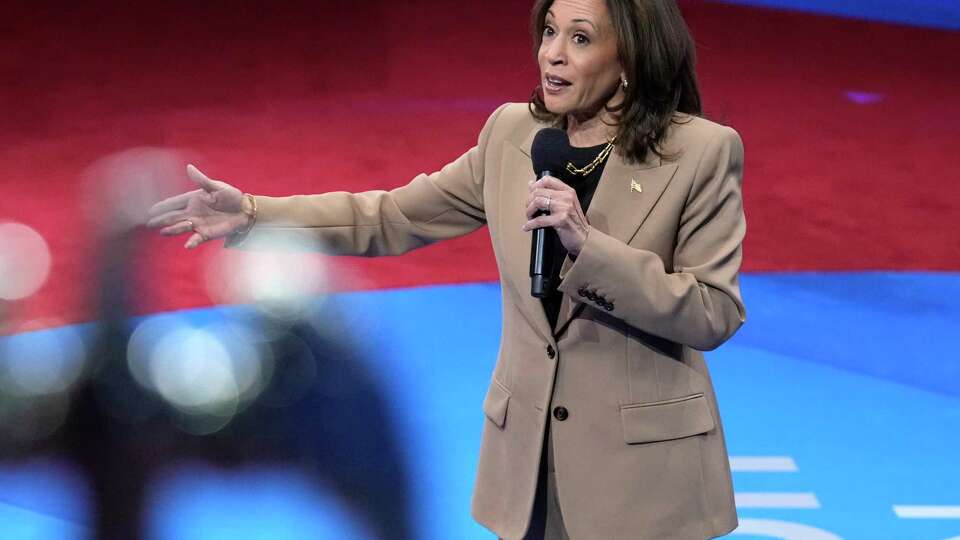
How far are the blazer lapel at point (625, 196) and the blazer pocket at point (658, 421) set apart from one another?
0.57 ft

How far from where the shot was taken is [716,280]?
1.74m

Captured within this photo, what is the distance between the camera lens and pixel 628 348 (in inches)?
71.8

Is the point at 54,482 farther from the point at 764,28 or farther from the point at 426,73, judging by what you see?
the point at 764,28

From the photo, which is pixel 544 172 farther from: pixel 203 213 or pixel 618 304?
pixel 203 213

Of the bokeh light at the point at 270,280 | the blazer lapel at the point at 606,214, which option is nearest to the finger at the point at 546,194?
the blazer lapel at the point at 606,214

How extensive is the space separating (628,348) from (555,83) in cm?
42

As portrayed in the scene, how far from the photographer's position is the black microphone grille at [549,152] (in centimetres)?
172

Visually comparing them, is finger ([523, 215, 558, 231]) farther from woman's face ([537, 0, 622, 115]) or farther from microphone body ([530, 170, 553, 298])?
woman's face ([537, 0, 622, 115])

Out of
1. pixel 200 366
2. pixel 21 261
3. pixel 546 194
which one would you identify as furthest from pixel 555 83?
pixel 21 261

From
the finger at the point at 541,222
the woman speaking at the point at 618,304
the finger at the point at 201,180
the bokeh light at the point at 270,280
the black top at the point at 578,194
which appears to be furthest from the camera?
the bokeh light at the point at 270,280

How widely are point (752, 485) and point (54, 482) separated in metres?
1.86

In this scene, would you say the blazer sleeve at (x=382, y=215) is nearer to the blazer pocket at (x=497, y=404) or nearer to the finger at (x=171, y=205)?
the finger at (x=171, y=205)

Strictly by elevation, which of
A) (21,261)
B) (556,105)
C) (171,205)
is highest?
(556,105)

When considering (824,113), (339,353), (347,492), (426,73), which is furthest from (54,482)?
(824,113)
